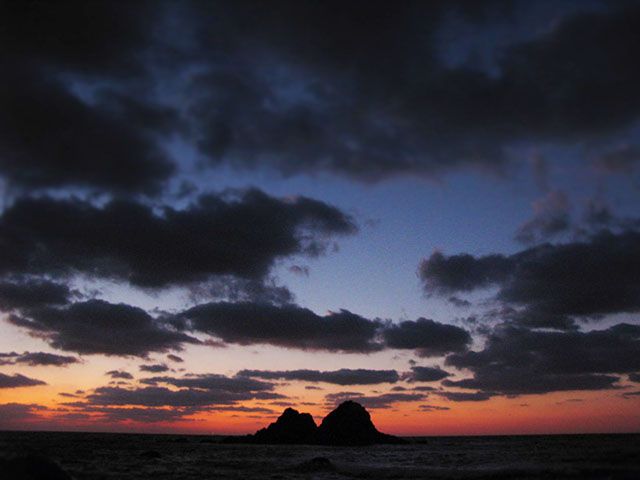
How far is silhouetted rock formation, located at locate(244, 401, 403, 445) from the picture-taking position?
119m

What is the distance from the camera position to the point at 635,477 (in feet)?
74.8

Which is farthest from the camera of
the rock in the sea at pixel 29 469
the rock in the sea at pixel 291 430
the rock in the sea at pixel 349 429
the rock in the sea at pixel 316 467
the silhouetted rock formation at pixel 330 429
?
the rock in the sea at pixel 291 430

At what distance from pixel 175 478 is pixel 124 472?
5.88 meters

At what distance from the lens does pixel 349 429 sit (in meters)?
120

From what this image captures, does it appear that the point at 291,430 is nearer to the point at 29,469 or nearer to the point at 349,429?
the point at 349,429

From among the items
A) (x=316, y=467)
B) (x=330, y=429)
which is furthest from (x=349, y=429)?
(x=316, y=467)

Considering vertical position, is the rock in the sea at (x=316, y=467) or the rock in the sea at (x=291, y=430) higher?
the rock in the sea at (x=316, y=467)

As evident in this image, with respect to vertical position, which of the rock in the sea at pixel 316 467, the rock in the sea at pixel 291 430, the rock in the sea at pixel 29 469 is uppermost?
the rock in the sea at pixel 29 469

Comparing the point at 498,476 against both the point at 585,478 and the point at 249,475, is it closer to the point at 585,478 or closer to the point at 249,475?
the point at 585,478

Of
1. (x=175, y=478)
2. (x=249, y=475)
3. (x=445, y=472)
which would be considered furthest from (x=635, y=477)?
(x=175, y=478)

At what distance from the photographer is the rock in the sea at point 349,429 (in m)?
118

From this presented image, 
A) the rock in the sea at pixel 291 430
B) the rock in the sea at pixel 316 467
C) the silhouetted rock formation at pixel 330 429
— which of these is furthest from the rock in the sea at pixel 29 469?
the rock in the sea at pixel 291 430

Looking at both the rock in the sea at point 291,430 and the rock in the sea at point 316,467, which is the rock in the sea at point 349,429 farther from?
the rock in the sea at point 316,467

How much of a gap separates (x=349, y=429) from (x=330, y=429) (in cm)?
537
